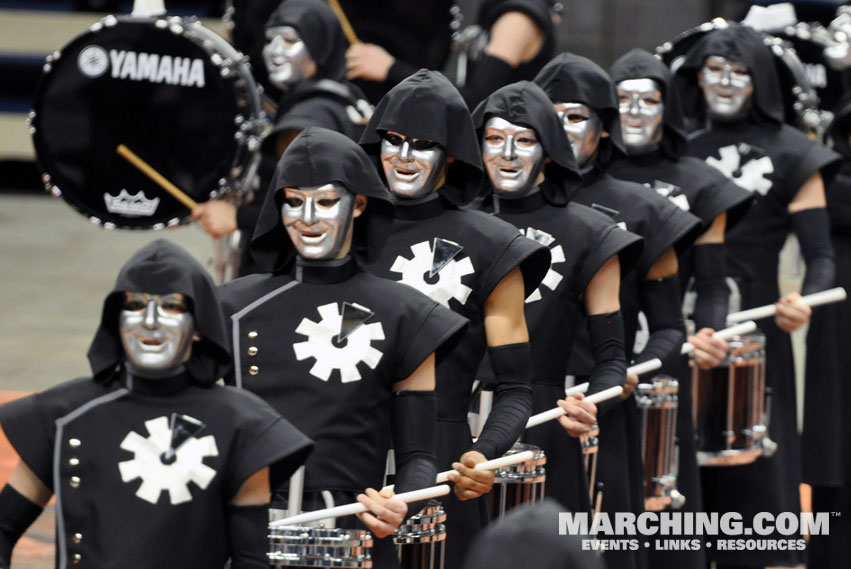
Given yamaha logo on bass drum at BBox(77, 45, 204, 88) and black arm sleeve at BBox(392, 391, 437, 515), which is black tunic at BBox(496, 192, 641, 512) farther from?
yamaha logo on bass drum at BBox(77, 45, 204, 88)

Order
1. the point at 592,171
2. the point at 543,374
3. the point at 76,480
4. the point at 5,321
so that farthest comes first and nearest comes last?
→ the point at 5,321 → the point at 592,171 → the point at 543,374 → the point at 76,480

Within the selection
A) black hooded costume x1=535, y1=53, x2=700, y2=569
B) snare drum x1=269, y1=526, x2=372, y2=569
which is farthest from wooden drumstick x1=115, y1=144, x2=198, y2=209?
snare drum x1=269, y1=526, x2=372, y2=569

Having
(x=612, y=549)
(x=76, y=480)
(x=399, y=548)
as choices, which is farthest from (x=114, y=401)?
(x=612, y=549)

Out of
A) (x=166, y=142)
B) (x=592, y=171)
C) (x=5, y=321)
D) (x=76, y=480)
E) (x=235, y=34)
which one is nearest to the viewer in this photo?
(x=76, y=480)

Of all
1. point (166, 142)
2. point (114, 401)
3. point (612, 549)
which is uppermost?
point (166, 142)

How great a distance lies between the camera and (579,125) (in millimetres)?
6625

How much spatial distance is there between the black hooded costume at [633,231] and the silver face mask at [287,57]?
1.85 m

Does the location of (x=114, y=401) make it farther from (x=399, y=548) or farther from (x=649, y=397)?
(x=649, y=397)

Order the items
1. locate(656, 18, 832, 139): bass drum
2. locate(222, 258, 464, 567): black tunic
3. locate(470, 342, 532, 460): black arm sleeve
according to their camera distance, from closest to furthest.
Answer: locate(222, 258, 464, 567): black tunic → locate(470, 342, 532, 460): black arm sleeve → locate(656, 18, 832, 139): bass drum

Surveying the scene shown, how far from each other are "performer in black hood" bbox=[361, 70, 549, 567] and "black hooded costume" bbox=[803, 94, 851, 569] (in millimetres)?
3110

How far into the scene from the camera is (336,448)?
4680 millimetres

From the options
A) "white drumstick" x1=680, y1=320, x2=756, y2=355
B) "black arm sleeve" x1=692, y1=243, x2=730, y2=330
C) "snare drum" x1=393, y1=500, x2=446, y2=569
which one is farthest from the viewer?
"black arm sleeve" x1=692, y1=243, x2=730, y2=330

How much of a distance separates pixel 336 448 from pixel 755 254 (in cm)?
366

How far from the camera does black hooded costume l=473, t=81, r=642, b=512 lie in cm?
596
